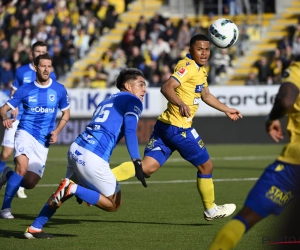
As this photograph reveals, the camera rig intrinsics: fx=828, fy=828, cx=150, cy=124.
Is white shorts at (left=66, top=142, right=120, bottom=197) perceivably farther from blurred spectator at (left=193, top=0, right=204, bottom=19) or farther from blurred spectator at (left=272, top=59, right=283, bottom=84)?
blurred spectator at (left=193, top=0, right=204, bottom=19)

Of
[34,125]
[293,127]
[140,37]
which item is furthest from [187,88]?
[140,37]

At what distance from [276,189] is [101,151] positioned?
258 cm

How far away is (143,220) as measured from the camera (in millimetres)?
10820

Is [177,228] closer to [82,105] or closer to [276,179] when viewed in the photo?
[276,179]

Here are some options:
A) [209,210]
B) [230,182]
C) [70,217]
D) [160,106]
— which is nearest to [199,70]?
[209,210]

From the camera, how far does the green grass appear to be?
8.99m

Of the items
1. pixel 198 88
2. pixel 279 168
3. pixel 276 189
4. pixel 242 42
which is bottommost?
pixel 242 42

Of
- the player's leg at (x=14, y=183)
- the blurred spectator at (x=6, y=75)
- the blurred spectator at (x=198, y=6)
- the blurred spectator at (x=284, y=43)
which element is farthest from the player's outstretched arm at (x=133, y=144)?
the blurred spectator at (x=198, y=6)

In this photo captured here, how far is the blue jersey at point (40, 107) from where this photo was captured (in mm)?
11156

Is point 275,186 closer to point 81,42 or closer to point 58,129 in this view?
point 58,129

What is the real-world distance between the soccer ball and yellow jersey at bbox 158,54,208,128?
0.85m

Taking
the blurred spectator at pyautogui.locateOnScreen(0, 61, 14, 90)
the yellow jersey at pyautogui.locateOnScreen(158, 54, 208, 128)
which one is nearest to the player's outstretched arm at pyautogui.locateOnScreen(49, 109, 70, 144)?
the yellow jersey at pyautogui.locateOnScreen(158, 54, 208, 128)

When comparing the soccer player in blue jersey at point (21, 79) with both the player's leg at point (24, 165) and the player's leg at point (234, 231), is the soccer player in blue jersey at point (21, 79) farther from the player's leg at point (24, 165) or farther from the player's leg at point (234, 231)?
the player's leg at point (234, 231)

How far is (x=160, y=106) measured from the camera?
25.7 m
